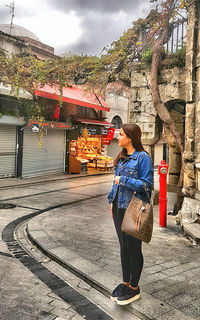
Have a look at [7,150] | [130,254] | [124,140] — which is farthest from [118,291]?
[7,150]

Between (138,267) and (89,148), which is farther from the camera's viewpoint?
(89,148)

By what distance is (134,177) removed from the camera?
2.98 m

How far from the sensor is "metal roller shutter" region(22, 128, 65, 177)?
1500cm

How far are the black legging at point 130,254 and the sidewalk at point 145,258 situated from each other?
0.90 feet

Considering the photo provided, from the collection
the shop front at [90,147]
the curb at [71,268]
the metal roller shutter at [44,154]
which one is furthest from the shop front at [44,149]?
the curb at [71,268]

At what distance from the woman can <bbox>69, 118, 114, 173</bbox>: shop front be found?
560 inches

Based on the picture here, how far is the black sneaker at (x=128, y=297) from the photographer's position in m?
3.03

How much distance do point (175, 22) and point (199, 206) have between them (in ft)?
18.3

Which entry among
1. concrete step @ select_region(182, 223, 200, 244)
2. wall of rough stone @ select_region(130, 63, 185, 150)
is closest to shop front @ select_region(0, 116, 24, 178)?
wall of rough stone @ select_region(130, 63, 185, 150)

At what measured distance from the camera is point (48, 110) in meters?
16.2

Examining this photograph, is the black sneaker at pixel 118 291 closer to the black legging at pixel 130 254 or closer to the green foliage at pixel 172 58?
the black legging at pixel 130 254

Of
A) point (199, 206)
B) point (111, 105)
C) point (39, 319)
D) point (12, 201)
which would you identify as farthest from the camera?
point (111, 105)

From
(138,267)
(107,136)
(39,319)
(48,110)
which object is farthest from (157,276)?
(107,136)

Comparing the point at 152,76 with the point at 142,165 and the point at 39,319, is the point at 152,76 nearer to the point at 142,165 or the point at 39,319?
the point at 142,165
